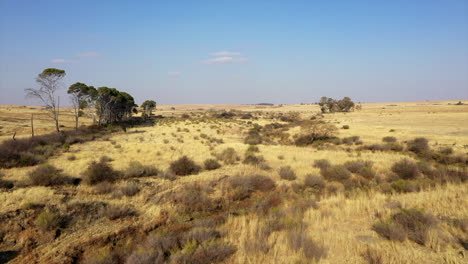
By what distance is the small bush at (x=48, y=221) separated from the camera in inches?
243

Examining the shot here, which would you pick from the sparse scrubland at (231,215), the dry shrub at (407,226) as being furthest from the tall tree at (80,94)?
the dry shrub at (407,226)

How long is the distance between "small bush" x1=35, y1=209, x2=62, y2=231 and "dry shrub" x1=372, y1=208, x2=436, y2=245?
27.7ft

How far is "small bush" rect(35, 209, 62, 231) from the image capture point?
6.17m

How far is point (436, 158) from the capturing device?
14523 millimetres

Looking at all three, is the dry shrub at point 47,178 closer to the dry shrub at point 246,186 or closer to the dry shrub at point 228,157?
the dry shrub at point 246,186

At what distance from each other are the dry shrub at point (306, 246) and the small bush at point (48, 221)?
626cm

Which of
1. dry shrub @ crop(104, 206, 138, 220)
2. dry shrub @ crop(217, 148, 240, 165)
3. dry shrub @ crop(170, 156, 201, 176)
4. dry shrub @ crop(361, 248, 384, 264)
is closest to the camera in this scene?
dry shrub @ crop(361, 248, 384, 264)

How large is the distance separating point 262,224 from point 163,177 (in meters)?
6.37

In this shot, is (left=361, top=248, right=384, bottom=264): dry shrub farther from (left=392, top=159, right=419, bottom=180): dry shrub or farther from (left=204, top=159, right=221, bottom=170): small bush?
(left=204, top=159, right=221, bottom=170): small bush

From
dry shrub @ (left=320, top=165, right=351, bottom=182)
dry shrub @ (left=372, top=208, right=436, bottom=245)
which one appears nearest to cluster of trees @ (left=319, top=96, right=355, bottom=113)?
dry shrub @ (left=320, top=165, right=351, bottom=182)

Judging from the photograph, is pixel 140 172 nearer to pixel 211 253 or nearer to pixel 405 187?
pixel 211 253

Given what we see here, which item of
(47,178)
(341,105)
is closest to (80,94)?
(47,178)

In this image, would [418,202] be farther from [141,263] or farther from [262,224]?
[141,263]

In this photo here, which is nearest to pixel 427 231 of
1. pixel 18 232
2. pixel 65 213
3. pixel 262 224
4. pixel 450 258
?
pixel 450 258
